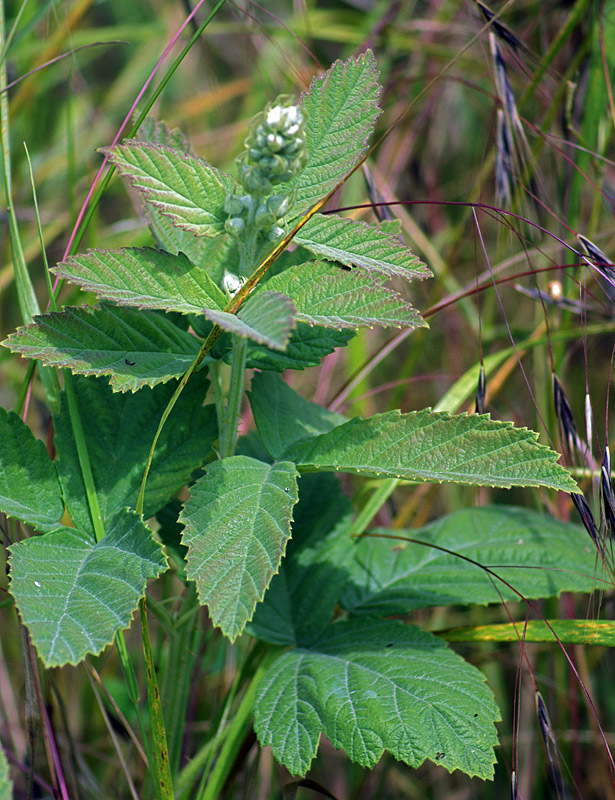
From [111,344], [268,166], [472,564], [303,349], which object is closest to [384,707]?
[472,564]

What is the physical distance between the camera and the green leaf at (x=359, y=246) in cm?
92

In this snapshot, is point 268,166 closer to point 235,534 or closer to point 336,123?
point 336,123

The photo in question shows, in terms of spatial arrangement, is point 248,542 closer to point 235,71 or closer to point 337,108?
point 337,108

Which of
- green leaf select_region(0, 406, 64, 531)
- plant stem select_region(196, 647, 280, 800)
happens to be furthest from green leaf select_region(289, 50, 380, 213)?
plant stem select_region(196, 647, 280, 800)

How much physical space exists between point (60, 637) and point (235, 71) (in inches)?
135

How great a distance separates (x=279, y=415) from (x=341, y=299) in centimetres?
30

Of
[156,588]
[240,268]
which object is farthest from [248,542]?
[156,588]

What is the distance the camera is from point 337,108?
39.1 inches

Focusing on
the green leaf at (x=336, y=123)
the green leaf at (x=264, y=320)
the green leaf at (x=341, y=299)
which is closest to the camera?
the green leaf at (x=264, y=320)

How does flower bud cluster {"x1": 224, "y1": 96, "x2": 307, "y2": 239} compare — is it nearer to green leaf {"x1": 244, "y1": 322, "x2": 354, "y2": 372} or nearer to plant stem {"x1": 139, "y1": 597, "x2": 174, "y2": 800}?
green leaf {"x1": 244, "y1": 322, "x2": 354, "y2": 372}

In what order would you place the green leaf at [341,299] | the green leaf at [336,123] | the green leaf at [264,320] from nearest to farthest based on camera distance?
the green leaf at [264,320] → the green leaf at [341,299] → the green leaf at [336,123]

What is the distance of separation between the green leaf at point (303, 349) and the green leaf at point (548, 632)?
498 mm

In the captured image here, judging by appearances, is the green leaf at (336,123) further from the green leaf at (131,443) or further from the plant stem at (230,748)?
the plant stem at (230,748)

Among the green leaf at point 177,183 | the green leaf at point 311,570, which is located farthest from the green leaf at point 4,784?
the green leaf at point 177,183
